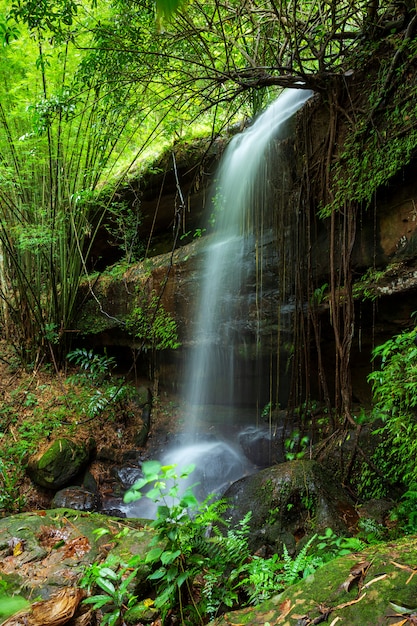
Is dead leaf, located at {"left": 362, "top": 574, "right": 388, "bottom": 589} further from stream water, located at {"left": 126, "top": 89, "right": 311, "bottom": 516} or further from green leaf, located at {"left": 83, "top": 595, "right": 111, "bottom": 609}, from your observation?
stream water, located at {"left": 126, "top": 89, "right": 311, "bottom": 516}

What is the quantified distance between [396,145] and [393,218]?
64 centimetres

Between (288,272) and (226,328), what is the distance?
1311mm

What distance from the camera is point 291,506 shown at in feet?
9.00

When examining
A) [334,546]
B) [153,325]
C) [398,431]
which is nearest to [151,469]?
[334,546]

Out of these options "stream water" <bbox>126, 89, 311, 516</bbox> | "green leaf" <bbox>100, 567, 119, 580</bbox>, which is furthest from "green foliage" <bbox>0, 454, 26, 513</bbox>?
"green leaf" <bbox>100, 567, 119, 580</bbox>

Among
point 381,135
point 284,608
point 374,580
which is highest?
point 381,135

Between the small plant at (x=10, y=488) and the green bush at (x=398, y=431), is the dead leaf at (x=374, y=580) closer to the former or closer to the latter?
the green bush at (x=398, y=431)

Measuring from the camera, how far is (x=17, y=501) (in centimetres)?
412

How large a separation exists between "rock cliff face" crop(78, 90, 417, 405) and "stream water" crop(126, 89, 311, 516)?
160 millimetres

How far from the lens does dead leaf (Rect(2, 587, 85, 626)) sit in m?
1.95

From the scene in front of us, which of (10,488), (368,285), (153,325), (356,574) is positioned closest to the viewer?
(356,574)

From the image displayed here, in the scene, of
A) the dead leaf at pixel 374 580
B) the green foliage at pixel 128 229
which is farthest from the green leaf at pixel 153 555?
the green foliage at pixel 128 229

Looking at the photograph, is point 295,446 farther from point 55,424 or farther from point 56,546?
point 55,424

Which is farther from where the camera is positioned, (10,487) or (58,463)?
(58,463)
